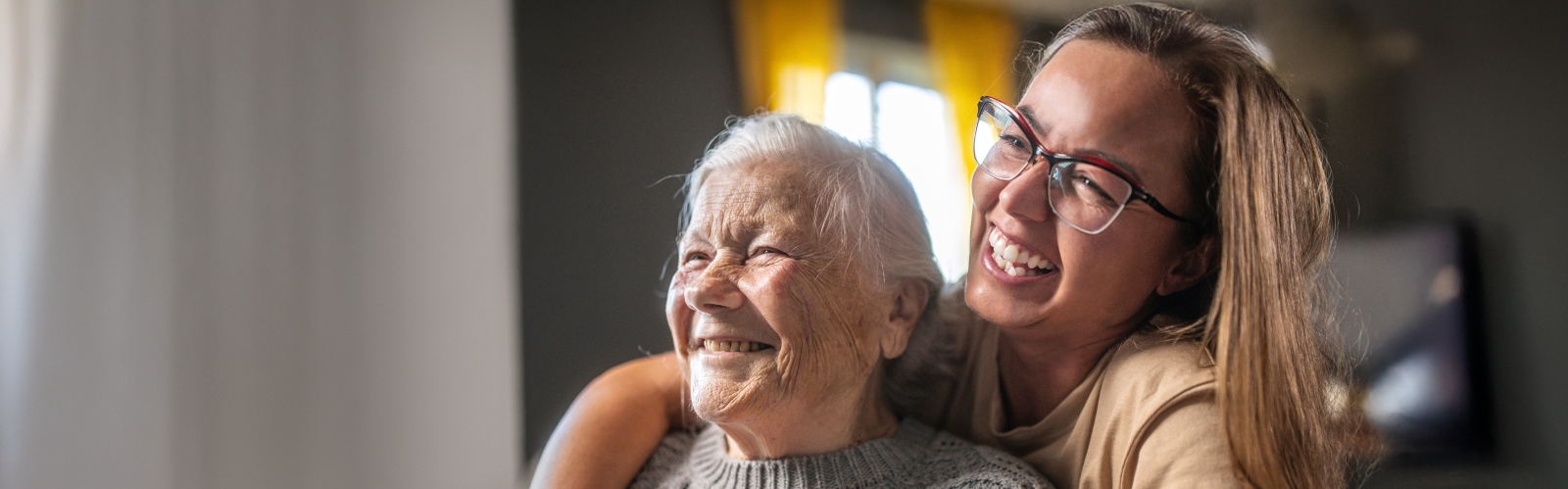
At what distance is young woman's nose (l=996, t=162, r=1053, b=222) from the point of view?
0.86 meters

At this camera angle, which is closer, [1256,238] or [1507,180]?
[1256,238]

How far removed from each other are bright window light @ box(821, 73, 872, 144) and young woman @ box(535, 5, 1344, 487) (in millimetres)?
1127

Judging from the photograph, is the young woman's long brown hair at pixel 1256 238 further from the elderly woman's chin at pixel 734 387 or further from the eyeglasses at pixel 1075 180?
the elderly woman's chin at pixel 734 387

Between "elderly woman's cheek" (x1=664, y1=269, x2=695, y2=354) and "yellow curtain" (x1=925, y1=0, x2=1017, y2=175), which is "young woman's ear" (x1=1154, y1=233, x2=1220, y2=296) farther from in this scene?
"yellow curtain" (x1=925, y1=0, x2=1017, y2=175)

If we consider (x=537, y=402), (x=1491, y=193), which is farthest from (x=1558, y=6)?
(x=537, y=402)

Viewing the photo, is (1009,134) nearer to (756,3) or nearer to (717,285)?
(717,285)

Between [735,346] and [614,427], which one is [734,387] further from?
[614,427]

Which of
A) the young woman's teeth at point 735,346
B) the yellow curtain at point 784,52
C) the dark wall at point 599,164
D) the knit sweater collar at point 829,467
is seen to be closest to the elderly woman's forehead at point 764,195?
the young woman's teeth at point 735,346

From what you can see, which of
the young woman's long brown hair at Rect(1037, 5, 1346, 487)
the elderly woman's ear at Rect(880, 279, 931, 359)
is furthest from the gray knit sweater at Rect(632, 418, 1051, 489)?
the young woman's long brown hair at Rect(1037, 5, 1346, 487)

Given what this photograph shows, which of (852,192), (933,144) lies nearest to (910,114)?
(933,144)

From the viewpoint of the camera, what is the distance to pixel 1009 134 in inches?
35.5

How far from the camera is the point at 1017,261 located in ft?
2.93

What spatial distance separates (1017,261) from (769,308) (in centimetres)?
27

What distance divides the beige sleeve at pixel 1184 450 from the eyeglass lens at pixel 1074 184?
190mm
